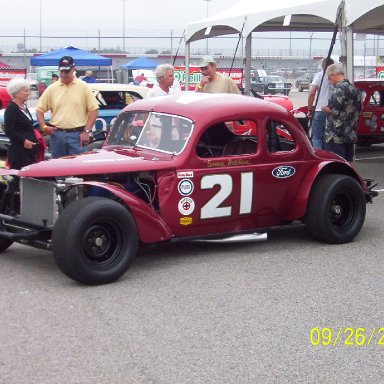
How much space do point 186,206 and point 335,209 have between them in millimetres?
1677

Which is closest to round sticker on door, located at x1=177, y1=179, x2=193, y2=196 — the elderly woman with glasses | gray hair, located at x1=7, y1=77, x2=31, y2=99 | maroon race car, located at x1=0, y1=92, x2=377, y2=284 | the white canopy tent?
maroon race car, located at x1=0, y1=92, x2=377, y2=284

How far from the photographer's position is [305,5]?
11.7m

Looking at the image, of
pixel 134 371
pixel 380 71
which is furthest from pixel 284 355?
pixel 380 71

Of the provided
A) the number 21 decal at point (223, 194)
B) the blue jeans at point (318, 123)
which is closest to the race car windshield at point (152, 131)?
the number 21 decal at point (223, 194)

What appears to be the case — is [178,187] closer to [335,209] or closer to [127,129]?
[127,129]

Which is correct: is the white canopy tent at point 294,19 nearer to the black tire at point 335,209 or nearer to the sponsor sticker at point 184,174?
the black tire at point 335,209

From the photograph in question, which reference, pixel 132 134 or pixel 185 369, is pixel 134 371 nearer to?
pixel 185 369

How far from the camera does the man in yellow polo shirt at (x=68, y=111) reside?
332 inches

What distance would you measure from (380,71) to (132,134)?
86.7 feet

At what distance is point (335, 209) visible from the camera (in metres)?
7.26

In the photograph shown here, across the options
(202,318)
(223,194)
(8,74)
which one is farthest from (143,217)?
(8,74)

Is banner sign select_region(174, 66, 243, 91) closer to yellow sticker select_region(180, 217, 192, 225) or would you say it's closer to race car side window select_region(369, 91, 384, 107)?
race car side window select_region(369, 91, 384, 107)

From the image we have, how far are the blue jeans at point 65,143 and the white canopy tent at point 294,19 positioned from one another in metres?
4.61

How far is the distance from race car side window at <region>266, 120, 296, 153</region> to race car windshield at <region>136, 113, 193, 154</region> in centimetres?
84
